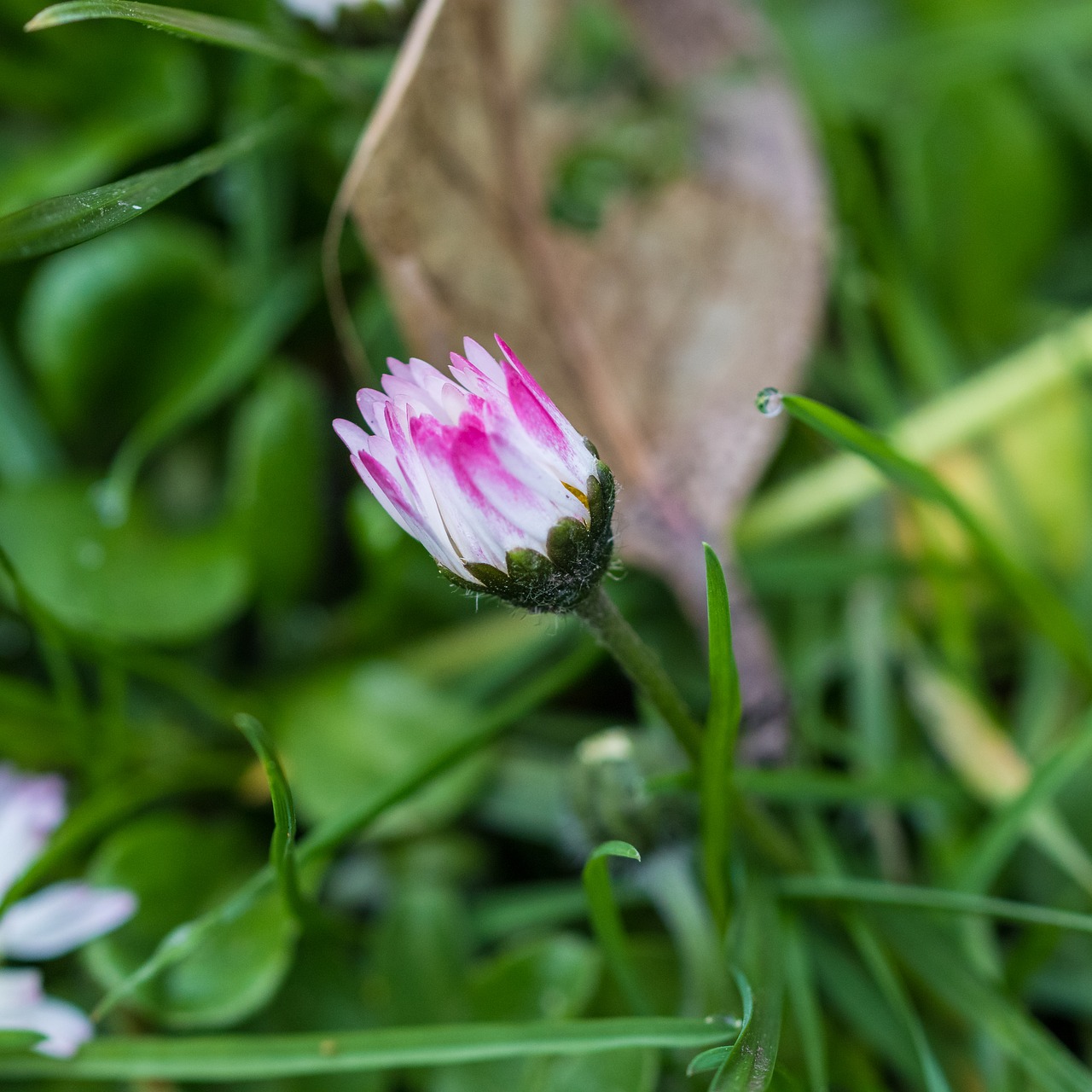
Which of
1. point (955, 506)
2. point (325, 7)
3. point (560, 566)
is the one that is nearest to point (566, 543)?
point (560, 566)

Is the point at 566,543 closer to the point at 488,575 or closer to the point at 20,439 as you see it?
the point at 488,575

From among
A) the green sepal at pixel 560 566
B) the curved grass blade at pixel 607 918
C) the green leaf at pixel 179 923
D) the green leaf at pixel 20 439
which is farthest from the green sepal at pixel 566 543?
the green leaf at pixel 20 439

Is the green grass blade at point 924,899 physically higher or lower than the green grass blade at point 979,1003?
higher

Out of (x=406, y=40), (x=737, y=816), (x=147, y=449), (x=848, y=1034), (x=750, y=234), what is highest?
(x=406, y=40)

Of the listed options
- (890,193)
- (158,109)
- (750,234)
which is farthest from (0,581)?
(890,193)

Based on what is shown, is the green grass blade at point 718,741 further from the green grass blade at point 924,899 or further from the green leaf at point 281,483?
the green leaf at point 281,483

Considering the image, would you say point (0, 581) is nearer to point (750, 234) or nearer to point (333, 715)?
point (333, 715)
